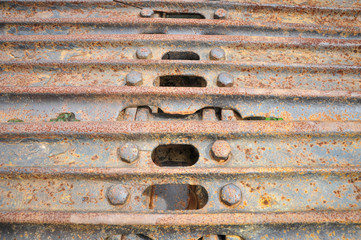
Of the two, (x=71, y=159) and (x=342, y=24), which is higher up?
(x=342, y=24)

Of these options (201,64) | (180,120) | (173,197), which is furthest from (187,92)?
(173,197)

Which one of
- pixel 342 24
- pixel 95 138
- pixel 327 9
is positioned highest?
pixel 327 9

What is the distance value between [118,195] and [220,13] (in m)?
1.94

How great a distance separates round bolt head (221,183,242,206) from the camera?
Answer: 133cm

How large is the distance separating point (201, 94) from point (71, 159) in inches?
39.1

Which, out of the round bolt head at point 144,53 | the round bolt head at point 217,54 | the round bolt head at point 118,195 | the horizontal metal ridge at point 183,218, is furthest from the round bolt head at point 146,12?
the horizontal metal ridge at point 183,218

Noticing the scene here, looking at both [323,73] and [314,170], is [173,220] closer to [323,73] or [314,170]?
[314,170]

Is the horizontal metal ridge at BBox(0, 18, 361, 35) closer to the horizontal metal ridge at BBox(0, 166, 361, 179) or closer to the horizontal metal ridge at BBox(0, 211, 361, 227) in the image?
the horizontal metal ridge at BBox(0, 166, 361, 179)

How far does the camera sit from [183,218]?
4.04 feet

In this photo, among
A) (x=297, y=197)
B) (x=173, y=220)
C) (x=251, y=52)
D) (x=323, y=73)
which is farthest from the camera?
(x=251, y=52)

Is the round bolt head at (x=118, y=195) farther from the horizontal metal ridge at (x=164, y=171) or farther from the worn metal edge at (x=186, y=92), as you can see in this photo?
the worn metal edge at (x=186, y=92)

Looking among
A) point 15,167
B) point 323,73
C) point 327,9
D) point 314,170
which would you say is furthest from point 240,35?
point 15,167

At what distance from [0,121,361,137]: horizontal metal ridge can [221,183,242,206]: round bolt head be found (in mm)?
346

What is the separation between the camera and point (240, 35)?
2121mm
